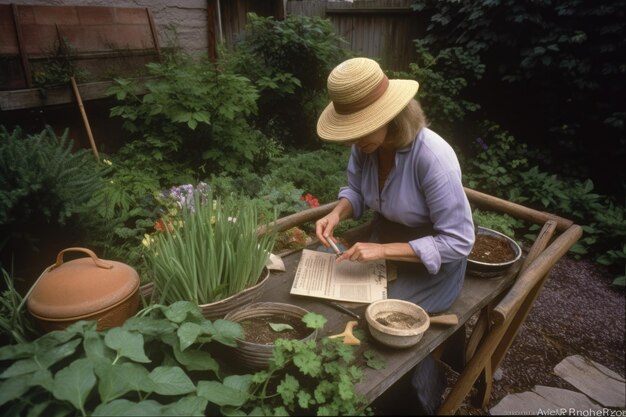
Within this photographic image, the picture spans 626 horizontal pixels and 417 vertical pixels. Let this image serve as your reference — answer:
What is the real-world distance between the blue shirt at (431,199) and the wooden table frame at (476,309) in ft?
0.92

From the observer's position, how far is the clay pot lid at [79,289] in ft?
4.17

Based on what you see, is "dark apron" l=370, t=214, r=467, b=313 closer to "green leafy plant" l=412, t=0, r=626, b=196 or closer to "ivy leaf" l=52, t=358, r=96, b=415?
"ivy leaf" l=52, t=358, r=96, b=415

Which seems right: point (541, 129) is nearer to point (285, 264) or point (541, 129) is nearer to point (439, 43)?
point (439, 43)

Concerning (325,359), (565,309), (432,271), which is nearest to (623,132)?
(565,309)

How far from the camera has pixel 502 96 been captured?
19.6 feet

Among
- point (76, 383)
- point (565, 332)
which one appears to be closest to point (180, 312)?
point (76, 383)

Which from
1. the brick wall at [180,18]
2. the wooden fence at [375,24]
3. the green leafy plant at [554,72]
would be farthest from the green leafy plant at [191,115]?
the green leafy plant at [554,72]

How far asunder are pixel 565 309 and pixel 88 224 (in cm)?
411

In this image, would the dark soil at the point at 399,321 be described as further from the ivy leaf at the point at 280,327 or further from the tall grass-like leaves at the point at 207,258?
the tall grass-like leaves at the point at 207,258

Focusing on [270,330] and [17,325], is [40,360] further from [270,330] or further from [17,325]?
[270,330]

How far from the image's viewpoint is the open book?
5.56 feet

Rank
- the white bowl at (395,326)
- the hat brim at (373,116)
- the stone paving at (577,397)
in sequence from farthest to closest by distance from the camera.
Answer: the stone paving at (577,397)
the hat brim at (373,116)
the white bowl at (395,326)

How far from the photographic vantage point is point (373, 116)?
171 centimetres

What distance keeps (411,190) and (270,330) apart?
3.18 ft
